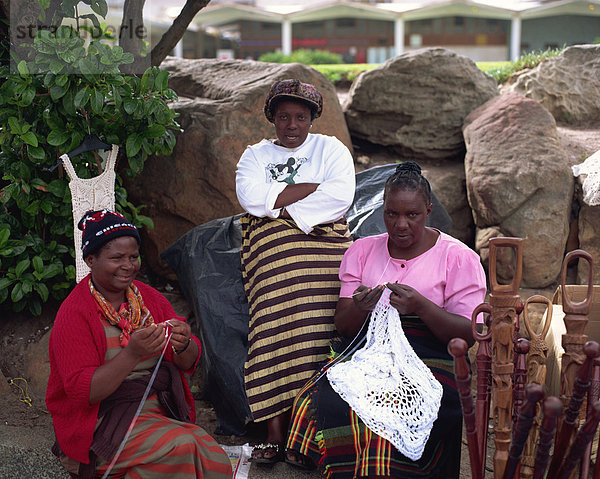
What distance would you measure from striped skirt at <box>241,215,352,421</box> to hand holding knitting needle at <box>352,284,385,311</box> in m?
0.58

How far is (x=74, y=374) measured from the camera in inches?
97.9

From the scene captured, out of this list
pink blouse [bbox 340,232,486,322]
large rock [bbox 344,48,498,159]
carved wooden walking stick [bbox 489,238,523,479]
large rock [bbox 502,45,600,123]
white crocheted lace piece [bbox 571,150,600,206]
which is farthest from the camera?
large rock [bbox 502,45,600,123]

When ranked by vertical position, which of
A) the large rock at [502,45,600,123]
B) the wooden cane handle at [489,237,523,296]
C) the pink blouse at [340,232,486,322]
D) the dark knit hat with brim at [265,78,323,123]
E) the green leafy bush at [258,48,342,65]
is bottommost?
the pink blouse at [340,232,486,322]

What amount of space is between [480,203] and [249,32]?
2136 centimetres

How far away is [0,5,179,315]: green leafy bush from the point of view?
3.66m

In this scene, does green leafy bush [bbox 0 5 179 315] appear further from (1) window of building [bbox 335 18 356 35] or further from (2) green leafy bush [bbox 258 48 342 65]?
(1) window of building [bbox 335 18 356 35]

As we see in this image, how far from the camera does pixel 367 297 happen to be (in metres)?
2.68

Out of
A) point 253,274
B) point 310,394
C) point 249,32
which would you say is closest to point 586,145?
point 253,274

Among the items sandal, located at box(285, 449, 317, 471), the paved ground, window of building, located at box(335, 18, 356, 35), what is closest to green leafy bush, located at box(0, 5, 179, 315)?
the paved ground

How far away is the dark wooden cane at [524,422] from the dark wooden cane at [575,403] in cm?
16

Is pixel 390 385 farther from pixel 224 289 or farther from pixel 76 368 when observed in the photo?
A: pixel 224 289

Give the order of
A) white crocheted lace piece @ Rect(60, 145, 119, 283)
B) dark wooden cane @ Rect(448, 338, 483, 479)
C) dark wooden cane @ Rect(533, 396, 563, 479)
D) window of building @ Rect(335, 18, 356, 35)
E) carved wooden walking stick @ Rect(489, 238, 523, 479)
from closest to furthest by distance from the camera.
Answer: dark wooden cane @ Rect(533, 396, 563, 479) < dark wooden cane @ Rect(448, 338, 483, 479) < carved wooden walking stick @ Rect(489, 238, 523, 479) < white crocheted lace piece @ Rect(60, 145, 119, 283) < window of building @ Rect(335, 18, 356, 35)

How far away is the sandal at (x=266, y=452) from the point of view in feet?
9.95

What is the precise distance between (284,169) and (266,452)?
4.89ft
